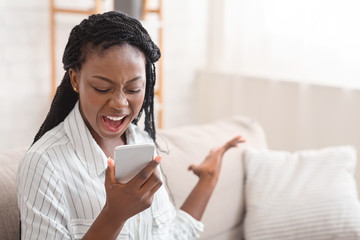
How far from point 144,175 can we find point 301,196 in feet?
3.11

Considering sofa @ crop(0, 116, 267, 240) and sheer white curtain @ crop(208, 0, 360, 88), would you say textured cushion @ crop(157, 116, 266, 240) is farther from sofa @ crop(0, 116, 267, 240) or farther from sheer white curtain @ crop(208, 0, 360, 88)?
sheer white curtain @ crop(208, 0, 360, 88)

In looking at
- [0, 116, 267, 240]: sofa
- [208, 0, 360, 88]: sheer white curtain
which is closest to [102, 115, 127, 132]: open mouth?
[0, 116, 267, 240]: sofa

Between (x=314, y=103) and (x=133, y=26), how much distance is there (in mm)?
1863

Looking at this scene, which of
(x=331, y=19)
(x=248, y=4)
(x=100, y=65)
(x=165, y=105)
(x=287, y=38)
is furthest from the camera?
(x=165, y=105)

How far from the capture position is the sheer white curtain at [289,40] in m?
2.65

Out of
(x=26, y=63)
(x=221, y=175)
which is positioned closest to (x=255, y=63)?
(x=26, y=63)

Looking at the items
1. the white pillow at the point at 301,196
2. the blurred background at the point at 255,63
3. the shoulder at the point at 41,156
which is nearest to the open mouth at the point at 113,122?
the shoulder at the point at 41,156

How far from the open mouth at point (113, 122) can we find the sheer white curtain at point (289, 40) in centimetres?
181

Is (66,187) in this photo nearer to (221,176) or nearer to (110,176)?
(110,176)

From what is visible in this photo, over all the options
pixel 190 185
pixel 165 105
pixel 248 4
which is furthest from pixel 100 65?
pixel 165 105

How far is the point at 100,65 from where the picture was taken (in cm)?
107

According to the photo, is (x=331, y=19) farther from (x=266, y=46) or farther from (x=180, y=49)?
(x=180, y=49)

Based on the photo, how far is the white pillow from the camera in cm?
174

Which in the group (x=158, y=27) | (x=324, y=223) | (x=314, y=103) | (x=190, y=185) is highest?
(x=158, y=27)
